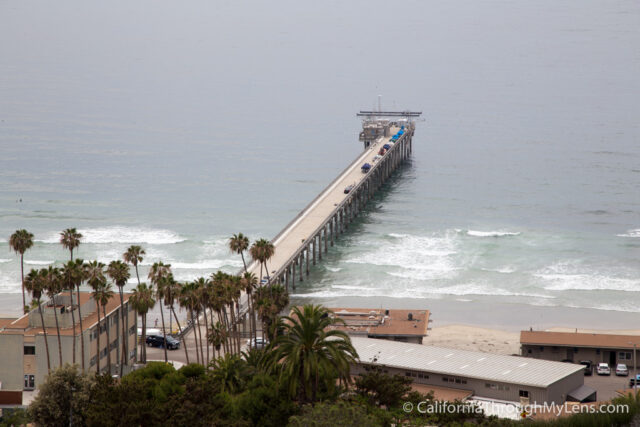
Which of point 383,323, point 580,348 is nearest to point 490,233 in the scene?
point 383,323

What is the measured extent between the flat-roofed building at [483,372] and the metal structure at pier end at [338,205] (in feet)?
67.7

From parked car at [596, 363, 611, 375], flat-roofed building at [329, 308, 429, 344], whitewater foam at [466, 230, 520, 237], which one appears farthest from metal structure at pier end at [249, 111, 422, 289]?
parked car at [596, 363, 611, 375]

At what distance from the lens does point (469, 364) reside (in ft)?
172

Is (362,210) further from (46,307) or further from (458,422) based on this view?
(458,422)

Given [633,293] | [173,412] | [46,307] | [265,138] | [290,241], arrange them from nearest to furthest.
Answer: [173,412] → [46,307] → [633,293] → [290,241] → [265,138]

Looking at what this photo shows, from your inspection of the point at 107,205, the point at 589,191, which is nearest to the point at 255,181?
the point at 107,205

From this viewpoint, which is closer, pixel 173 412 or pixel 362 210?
pixel 173 412

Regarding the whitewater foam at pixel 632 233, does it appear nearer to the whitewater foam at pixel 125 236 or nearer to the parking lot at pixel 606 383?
the parking lot at pixel 606 383

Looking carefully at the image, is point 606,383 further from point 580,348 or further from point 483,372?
point 483,372

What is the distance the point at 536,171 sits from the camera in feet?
476

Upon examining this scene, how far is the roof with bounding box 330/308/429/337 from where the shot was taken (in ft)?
211

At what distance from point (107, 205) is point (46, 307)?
7201 cm

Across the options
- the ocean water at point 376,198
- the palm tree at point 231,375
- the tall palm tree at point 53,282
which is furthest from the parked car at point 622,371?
the tall palm tree at point 53,282

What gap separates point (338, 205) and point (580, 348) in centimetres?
4668
